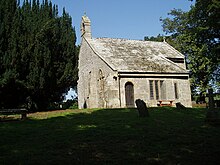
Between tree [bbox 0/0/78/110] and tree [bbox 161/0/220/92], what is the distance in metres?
14.4

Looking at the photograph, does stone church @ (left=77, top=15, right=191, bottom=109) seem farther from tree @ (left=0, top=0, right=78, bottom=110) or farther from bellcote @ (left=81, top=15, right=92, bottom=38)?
tree @ (left=0, top=0, right=78, bottom=110)

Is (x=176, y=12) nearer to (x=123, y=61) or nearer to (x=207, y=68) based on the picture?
(x=207, y=68)

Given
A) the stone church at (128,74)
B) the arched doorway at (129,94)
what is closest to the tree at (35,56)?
the stone church at (128,74)

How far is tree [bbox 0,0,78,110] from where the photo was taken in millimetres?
22688

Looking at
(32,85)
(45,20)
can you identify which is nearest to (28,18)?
(45,20)

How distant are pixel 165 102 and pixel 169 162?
21.5 metres

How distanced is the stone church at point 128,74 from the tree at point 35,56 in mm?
3370

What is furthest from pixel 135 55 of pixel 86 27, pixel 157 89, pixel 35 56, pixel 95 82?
pixel 35 56

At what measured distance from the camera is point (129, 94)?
27.1 metres

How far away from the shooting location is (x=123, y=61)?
28406 millimetres

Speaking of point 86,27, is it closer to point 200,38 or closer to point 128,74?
point 128,74

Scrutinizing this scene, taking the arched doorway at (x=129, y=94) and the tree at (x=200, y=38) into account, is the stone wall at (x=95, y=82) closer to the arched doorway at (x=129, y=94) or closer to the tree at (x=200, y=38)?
the arched doorway at (x=129, y=94)

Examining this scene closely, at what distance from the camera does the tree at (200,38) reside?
2517 cm

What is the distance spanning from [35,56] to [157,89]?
13.4 metres
